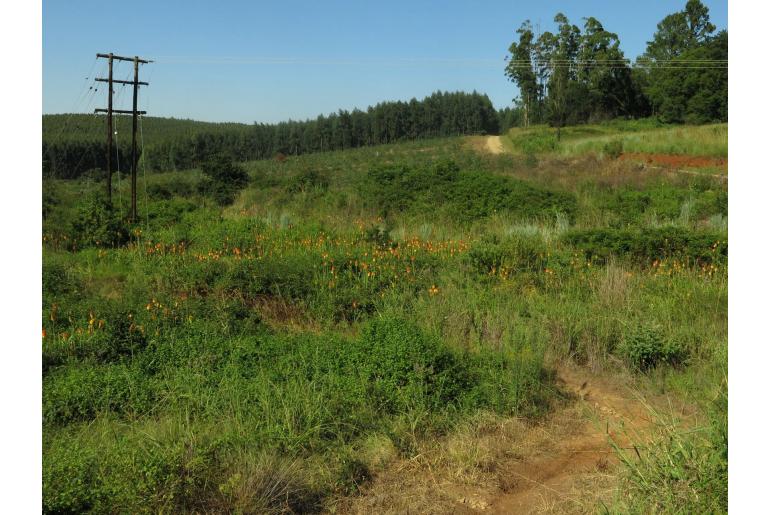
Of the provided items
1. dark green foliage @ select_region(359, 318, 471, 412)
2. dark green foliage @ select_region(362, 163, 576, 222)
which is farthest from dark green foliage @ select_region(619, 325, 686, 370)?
dark green foliage @ select_region(362, 163, 576, 222)

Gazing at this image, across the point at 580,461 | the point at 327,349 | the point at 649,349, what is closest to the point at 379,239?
the point at 327,349

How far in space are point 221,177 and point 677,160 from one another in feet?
56.7

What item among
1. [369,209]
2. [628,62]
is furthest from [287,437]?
[628,62]

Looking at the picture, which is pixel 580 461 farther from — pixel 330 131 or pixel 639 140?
pixel 330 131

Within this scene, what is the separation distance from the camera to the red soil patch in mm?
24314

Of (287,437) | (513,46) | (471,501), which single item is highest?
(513,46)

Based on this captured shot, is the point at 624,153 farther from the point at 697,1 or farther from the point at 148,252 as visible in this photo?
the point at 697,1

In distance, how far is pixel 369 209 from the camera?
1653cm

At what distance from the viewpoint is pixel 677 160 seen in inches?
1020

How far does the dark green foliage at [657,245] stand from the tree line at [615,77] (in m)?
34.8

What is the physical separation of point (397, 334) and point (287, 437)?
1.32m

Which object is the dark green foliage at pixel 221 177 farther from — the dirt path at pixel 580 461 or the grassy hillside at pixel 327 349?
the dirt path at pixel 580 461

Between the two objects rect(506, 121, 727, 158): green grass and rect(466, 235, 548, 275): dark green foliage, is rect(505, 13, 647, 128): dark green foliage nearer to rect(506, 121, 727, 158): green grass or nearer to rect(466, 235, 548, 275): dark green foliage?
rect(506, 121, 727, 158): green grass

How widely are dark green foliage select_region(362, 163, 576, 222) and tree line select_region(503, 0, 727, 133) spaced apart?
88.3ft
